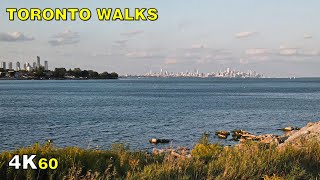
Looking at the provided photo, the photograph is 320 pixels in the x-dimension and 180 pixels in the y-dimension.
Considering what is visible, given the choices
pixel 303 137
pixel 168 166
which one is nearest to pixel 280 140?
pixel 303 137

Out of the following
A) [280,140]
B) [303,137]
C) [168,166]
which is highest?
[168,166]

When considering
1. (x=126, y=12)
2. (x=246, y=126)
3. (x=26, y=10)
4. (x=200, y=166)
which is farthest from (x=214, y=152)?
(x=246, y=126)

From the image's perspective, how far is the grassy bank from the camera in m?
9.34

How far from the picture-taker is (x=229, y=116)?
66438mm

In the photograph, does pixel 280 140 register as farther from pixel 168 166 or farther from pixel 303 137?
pixel 168 166

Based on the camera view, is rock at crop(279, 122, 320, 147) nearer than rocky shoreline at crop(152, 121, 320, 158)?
No

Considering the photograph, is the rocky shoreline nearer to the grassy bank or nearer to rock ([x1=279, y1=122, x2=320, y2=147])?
rock ([x1=279, y1=122, x2=320, y2=147])

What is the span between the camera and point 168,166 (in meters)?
10.1

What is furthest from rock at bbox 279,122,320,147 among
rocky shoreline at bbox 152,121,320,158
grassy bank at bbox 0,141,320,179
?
grassy bank at bbox 0,141,320,179

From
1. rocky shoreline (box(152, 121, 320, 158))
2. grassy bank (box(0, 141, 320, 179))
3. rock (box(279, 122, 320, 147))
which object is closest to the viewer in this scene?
grassy bank (box(0, 141, 320, 179))

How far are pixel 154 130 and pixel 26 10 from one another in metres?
36.4

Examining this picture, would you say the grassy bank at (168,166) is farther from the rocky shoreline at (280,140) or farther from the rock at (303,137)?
the rock at (303,137)

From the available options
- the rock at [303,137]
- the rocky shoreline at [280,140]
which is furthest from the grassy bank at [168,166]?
the rock at [303,137]

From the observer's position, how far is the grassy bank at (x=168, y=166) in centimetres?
934
